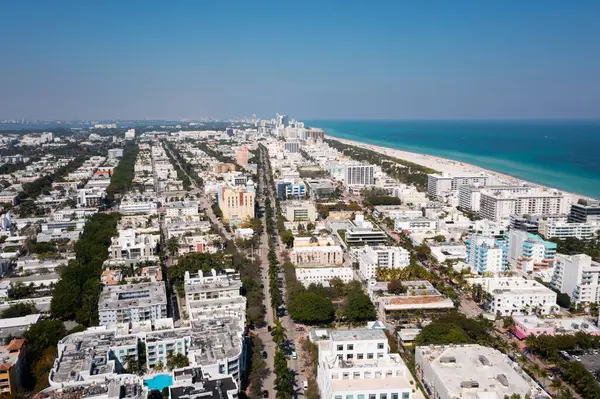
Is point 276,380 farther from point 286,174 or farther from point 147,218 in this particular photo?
point 286,174

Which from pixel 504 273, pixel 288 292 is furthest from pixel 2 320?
pixel 504 273

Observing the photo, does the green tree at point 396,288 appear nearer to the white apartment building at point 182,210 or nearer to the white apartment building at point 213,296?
the white apartment building at point 213,296

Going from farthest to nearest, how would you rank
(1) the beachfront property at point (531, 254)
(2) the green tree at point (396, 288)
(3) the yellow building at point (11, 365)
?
1. (1) the beachfront property at point (531, 254)
2. (2) the green tree at point (396, 288)
3. (3) the yellow building at point (11, 365)

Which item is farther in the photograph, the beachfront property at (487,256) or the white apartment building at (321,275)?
the beachfront property at (487,256)

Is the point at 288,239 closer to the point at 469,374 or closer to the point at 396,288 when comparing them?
the point at 396,288

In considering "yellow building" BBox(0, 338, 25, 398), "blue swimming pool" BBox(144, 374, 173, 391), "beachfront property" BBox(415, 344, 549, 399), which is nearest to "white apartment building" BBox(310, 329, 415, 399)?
"beachfront property" BBox(415, 344, 549, 399)

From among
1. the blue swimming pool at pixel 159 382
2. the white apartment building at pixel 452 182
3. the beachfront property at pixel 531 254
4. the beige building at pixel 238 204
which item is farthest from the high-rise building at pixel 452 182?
the blue swimming pool at pixel 159 382
